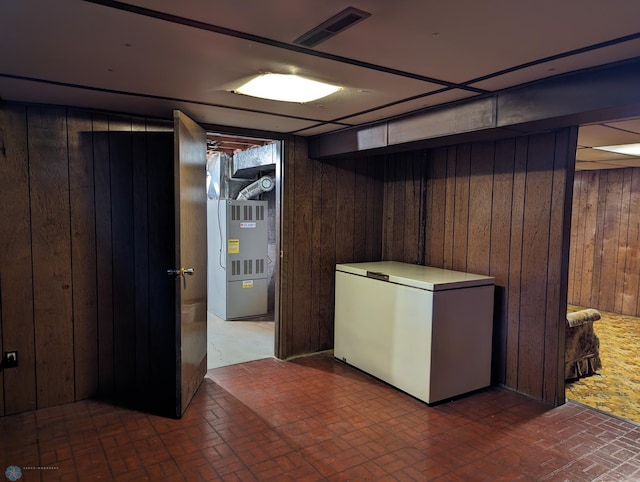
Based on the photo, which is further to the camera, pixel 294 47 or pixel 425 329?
pixel 425 329

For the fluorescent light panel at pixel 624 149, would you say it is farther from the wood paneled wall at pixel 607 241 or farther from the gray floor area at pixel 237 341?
the gray floor area at pixel 237 341

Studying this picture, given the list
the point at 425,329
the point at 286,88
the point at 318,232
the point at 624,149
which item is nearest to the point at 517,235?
the point at 425,329

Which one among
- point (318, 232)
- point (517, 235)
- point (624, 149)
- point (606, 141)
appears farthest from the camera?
point (624, 149)

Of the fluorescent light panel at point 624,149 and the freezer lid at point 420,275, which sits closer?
the freezer lid at point 420,275

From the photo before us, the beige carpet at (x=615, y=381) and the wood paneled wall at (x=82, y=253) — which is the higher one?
the wood paneled wall at (x=82, y=253)

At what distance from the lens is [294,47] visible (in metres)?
1.87

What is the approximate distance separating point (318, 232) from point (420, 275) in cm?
123

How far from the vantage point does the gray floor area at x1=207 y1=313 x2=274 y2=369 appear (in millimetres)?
4238

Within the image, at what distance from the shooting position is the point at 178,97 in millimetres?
2787

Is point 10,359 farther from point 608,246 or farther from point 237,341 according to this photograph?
point 608,246

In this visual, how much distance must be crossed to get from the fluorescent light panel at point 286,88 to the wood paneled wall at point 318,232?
1.38 m

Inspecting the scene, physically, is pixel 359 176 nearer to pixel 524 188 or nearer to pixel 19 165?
pixel 524 188

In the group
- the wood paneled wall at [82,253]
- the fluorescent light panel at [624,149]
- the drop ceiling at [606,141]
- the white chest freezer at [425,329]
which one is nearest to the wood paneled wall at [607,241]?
the drop ceiling at [606,141]

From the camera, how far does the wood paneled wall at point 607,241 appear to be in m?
6.35
